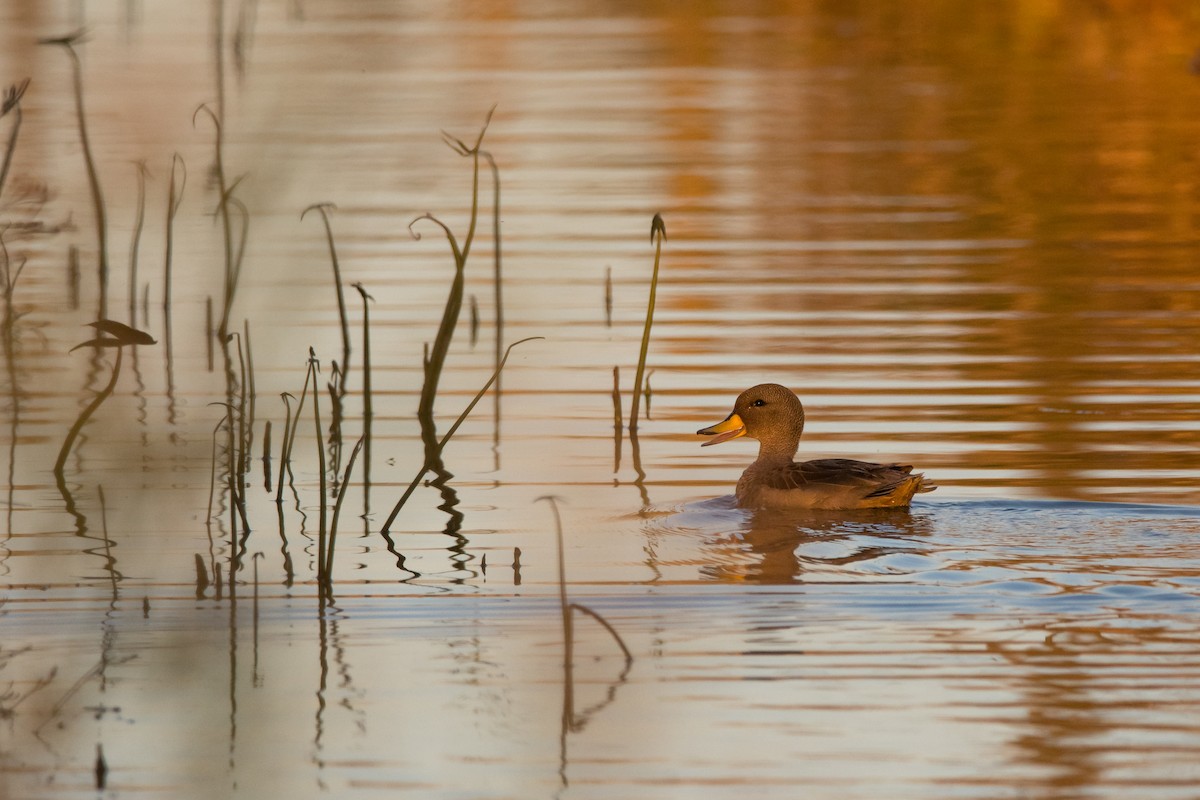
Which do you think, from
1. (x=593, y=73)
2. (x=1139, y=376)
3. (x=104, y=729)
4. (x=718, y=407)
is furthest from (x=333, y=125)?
(x=593, y=73)

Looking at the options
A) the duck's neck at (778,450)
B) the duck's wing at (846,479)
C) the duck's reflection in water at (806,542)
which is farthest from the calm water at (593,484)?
the duck's neck at (778,450)

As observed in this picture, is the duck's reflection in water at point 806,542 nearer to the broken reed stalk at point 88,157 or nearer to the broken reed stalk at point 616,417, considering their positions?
the broken reed stalk at point 616,417

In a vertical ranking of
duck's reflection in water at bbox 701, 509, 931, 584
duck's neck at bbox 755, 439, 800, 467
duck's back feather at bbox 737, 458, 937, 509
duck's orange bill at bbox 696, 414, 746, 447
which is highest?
duck's orange bill at bbox 696, 414, 746, 447

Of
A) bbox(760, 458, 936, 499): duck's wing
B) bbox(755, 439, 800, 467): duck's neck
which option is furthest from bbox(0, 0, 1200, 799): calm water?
bbox(755, 439, 800, 467): duck's neck

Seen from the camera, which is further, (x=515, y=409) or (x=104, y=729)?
(x=515, y=409)

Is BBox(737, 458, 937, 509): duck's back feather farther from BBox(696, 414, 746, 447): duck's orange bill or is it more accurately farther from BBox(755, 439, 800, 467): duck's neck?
BBox(696, 414, 746, 447): duck's orange bill

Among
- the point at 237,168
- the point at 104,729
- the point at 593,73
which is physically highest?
the point at 593,73

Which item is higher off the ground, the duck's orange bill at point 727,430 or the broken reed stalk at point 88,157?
the broken reed stalk at point 88,157

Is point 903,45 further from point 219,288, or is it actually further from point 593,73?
point 219,288

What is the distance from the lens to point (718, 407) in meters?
9.48

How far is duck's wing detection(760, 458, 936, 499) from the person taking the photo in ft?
23.9

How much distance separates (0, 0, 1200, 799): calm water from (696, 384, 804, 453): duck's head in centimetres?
33

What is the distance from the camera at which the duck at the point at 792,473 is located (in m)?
7.34

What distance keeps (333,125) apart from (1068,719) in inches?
120
